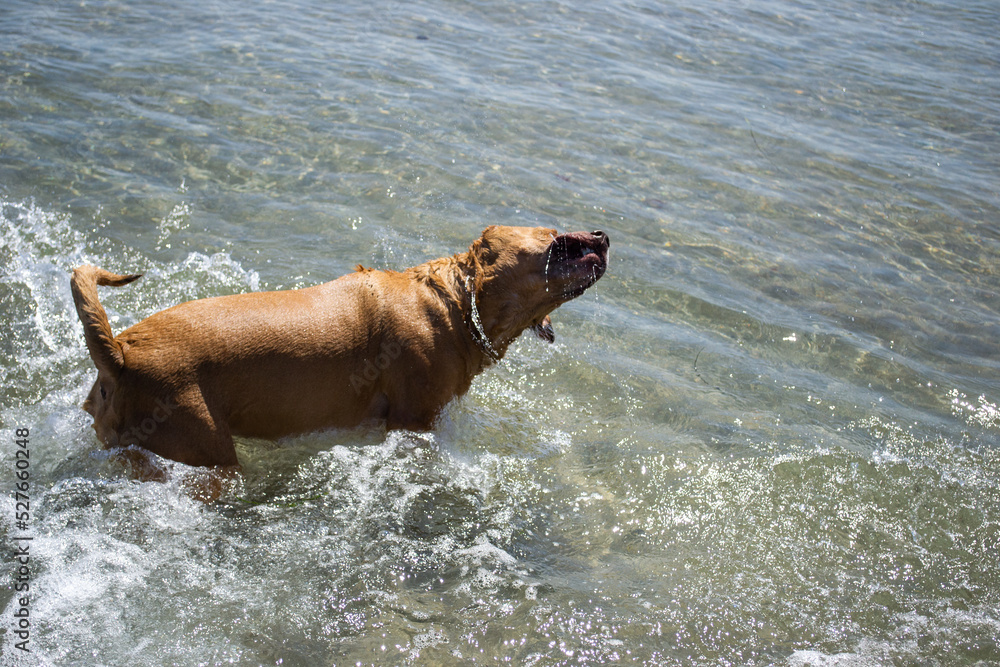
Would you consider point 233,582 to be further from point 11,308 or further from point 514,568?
point 11,308

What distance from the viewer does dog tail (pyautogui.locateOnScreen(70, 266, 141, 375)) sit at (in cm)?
401

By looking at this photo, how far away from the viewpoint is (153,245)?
7.54 metres

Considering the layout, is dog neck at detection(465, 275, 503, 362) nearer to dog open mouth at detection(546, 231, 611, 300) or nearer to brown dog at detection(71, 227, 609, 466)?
brown dog at detection(71, 227, 609, 466)

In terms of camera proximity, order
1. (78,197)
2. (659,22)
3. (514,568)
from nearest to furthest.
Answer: (514,568) → (78,197) → (659,22)

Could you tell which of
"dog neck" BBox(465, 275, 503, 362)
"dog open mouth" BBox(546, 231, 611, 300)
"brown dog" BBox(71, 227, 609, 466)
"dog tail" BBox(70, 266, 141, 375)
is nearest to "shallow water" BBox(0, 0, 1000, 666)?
"brown dog" BBox(71, 227, 609, 466)

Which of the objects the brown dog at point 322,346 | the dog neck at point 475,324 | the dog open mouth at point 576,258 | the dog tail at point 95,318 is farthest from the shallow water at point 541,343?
the dog open mouth at point 576,258

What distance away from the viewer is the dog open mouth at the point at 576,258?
5.02 m

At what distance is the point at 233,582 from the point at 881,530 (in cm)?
403

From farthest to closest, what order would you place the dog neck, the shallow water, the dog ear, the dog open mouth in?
1. the dog ear
2. the dog neck
3. the dog open mouth
4. the shallow water

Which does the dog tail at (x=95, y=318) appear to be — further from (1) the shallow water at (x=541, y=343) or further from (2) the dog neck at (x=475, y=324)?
(2) the dog neck at (x=475, y=324)

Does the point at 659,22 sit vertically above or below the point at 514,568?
above

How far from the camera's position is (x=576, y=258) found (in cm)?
505

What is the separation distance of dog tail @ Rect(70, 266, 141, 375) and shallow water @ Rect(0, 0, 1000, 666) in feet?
2.48

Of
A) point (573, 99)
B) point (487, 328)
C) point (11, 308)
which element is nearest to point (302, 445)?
point (487, 328)
